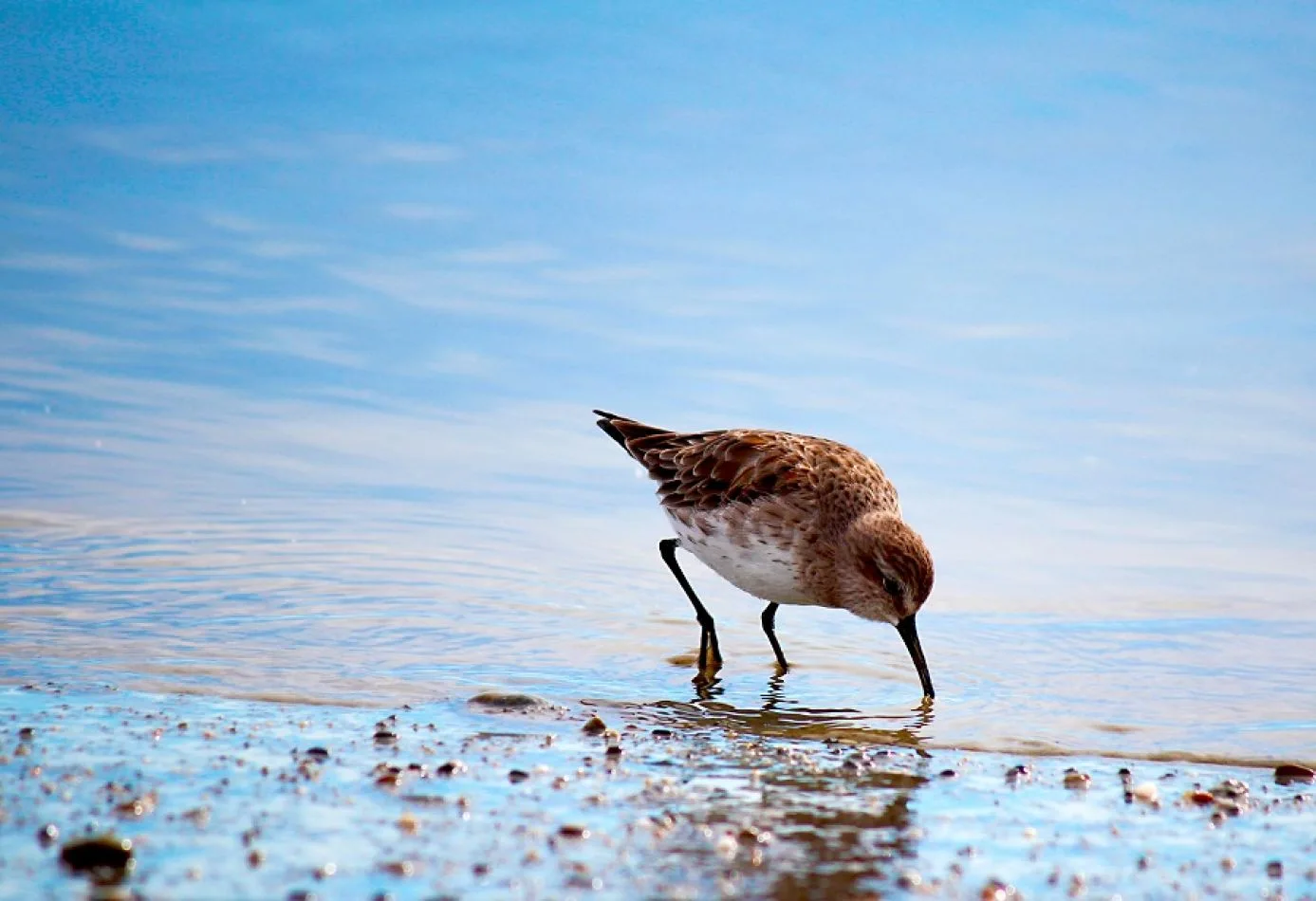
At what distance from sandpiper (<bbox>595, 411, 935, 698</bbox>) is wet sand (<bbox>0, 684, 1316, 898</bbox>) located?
6.96ft

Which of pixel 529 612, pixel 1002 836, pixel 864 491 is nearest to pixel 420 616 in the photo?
pixel 529 612

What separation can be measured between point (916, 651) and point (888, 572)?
53 centimetres

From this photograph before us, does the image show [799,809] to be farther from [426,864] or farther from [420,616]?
[420,616]

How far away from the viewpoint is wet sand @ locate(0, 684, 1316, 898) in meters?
4.54

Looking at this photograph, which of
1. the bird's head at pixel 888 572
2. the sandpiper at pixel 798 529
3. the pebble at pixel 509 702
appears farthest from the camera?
the sandpiper at pixel 798 529

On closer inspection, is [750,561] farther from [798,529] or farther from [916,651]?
[916,651]

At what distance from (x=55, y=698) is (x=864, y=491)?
5160mm

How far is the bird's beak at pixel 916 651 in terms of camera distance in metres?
8.97

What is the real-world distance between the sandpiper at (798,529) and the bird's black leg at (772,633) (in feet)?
0.04

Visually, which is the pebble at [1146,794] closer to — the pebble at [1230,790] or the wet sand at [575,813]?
the wet sand at [575,813]

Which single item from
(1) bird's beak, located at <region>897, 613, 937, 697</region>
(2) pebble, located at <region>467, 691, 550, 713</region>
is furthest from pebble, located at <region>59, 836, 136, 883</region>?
(1) bird's beak, located at <region>897, 613, 937, 697</region>

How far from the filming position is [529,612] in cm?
1095

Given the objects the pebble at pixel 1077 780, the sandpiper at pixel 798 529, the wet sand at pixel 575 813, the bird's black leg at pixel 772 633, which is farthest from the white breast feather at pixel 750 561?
the pebble at pixel 1077 780

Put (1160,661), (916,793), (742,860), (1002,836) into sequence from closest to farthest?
(742,860)
(1002,836)
(916,793)
(1160,661)
